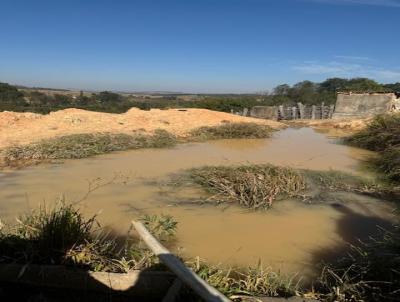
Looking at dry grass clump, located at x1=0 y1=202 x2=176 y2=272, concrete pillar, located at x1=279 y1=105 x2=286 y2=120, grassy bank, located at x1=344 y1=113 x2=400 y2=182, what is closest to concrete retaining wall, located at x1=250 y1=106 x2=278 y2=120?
concrete pillar, located at x1=279 y1=105 x2=286 y2=120

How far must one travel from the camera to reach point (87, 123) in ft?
45.1

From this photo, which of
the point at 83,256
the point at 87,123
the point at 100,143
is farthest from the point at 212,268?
the point at 87,123

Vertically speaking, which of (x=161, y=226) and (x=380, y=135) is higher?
(x=380, y=135)

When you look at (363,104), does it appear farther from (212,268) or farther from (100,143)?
(212,268)

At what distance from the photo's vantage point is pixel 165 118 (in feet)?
53.9

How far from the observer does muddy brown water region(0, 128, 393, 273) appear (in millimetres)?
4695

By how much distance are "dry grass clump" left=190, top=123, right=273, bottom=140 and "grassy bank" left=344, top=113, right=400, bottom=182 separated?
2.83 meters

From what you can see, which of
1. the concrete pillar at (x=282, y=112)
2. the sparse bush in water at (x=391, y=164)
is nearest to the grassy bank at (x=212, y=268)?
the sparse bush in water at (x=391, y=164)

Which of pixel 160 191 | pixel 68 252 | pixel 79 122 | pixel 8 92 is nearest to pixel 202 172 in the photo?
pixel 160 191

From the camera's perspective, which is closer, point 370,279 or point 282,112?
point 370,279

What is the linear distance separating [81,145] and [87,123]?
365 centimetres

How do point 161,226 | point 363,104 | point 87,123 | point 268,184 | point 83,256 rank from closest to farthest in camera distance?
1. point 83,256
2. point 161,226
3. point 268,184
4. point 87,123
5. point 363,104

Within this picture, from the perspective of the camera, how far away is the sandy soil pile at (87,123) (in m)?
11.8

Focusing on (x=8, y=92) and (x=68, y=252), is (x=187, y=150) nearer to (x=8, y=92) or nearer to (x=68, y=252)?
(x=68, y=252)
